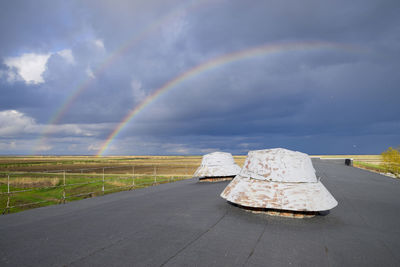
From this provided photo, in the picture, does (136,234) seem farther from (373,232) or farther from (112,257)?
(373,232)

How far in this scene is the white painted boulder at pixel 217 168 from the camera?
57.3ft

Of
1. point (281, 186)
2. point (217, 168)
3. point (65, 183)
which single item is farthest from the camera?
point (65, 183)

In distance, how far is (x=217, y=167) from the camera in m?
17.5

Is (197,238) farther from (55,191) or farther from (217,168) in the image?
(55,191)

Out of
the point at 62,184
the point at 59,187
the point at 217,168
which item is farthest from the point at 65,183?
the point at 217,168

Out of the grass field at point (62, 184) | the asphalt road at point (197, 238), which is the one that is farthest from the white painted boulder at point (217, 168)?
the asphalt road at point (197, 238)

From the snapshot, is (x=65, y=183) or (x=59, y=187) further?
(x=59, y=187)

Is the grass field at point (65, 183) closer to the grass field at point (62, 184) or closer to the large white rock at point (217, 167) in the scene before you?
the grass field at point (62, 184)

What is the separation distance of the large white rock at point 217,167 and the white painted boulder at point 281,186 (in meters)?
9.57

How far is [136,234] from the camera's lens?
567cm

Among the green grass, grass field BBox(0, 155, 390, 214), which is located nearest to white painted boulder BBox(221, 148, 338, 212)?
grass field BBox(0, 155, 390, 214)

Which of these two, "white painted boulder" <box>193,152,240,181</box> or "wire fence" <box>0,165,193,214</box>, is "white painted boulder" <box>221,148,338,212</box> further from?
"white painted boulder" <box>193,152,240,181</box>

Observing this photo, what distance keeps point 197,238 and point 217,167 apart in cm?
1226

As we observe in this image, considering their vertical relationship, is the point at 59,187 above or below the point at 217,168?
below
